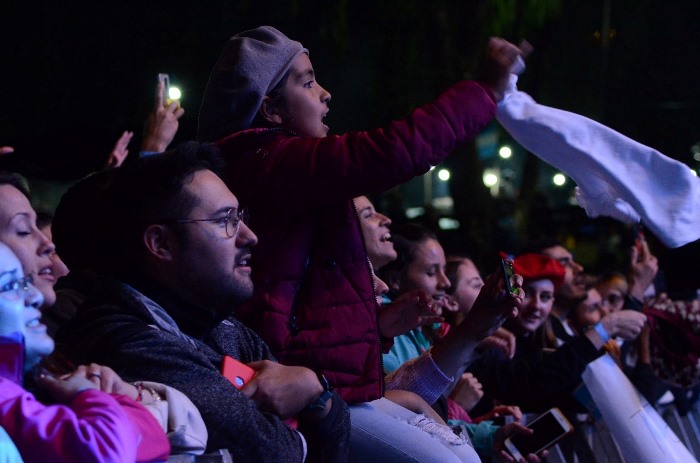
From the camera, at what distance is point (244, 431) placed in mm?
2211

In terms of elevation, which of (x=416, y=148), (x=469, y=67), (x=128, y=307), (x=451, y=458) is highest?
(x=416, y=148)

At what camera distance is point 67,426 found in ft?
5.64

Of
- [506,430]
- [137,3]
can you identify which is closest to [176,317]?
[506,430]

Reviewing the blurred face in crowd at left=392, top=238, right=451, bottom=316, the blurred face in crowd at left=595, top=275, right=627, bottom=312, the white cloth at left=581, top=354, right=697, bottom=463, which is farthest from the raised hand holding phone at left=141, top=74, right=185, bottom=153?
the blurred face in crowd at left=595, top=275, right=627, bottom=312

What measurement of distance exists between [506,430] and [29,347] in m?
2.97

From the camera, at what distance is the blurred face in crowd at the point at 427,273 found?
183 inches

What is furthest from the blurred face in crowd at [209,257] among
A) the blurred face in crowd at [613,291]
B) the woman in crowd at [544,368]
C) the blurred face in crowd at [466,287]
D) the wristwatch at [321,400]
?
the blurred face in crowd at [613,291]

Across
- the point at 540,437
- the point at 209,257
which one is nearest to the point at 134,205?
the point at 209,257

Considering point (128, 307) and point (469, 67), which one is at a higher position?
point (128, 307)

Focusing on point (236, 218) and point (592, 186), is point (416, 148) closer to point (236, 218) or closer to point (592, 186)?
point (236, 218)

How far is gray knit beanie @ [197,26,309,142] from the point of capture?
302 centimetres

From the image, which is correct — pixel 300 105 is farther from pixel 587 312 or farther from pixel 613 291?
pixel 613 291

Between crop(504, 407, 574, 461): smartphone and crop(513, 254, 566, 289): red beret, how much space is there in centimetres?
113

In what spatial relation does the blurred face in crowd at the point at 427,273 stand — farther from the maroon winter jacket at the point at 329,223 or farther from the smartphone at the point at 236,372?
the smartphone at the point at 236,372
